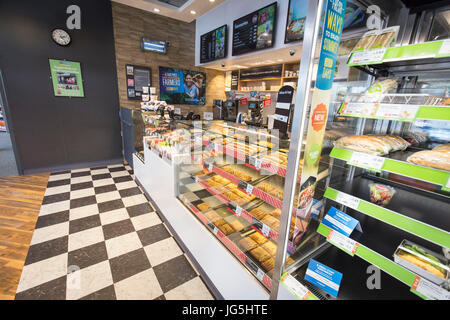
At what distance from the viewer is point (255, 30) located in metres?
3.33

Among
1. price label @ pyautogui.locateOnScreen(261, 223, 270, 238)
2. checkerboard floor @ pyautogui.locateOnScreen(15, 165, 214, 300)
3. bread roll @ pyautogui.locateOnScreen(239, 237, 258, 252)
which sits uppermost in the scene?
price label @ pyautogui.locateOnScreen(261, 223, 270, 238)

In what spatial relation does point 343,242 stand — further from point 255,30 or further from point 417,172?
point 255,30

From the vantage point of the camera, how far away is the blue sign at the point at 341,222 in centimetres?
97

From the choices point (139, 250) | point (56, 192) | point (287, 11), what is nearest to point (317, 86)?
point (139, 250)

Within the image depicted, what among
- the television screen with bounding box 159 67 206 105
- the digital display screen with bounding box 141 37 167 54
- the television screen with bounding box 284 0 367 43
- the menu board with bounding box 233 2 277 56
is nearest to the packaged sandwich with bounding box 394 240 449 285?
the television screen with bounding box 284 0 367 43

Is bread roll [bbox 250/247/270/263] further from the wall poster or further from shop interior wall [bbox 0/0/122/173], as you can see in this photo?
the wall poster

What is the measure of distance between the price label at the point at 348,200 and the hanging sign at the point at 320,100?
131 mm

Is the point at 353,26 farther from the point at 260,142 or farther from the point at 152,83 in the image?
the point at 152,83

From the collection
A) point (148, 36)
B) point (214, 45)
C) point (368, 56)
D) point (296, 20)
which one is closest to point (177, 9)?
point (148, 36)

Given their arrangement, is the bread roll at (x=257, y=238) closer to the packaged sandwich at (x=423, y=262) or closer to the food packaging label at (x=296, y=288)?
the food packaging label at (x=296, y=288)

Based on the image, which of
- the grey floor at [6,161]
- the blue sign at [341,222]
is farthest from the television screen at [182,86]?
the blue sign at [341,222]

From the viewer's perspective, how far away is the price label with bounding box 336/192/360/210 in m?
0.91

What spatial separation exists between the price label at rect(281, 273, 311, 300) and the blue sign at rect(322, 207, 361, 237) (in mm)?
317

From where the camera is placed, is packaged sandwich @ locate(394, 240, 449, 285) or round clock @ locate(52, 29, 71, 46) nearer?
packaged sandwich @ locate(394, 240, 449, 285)
